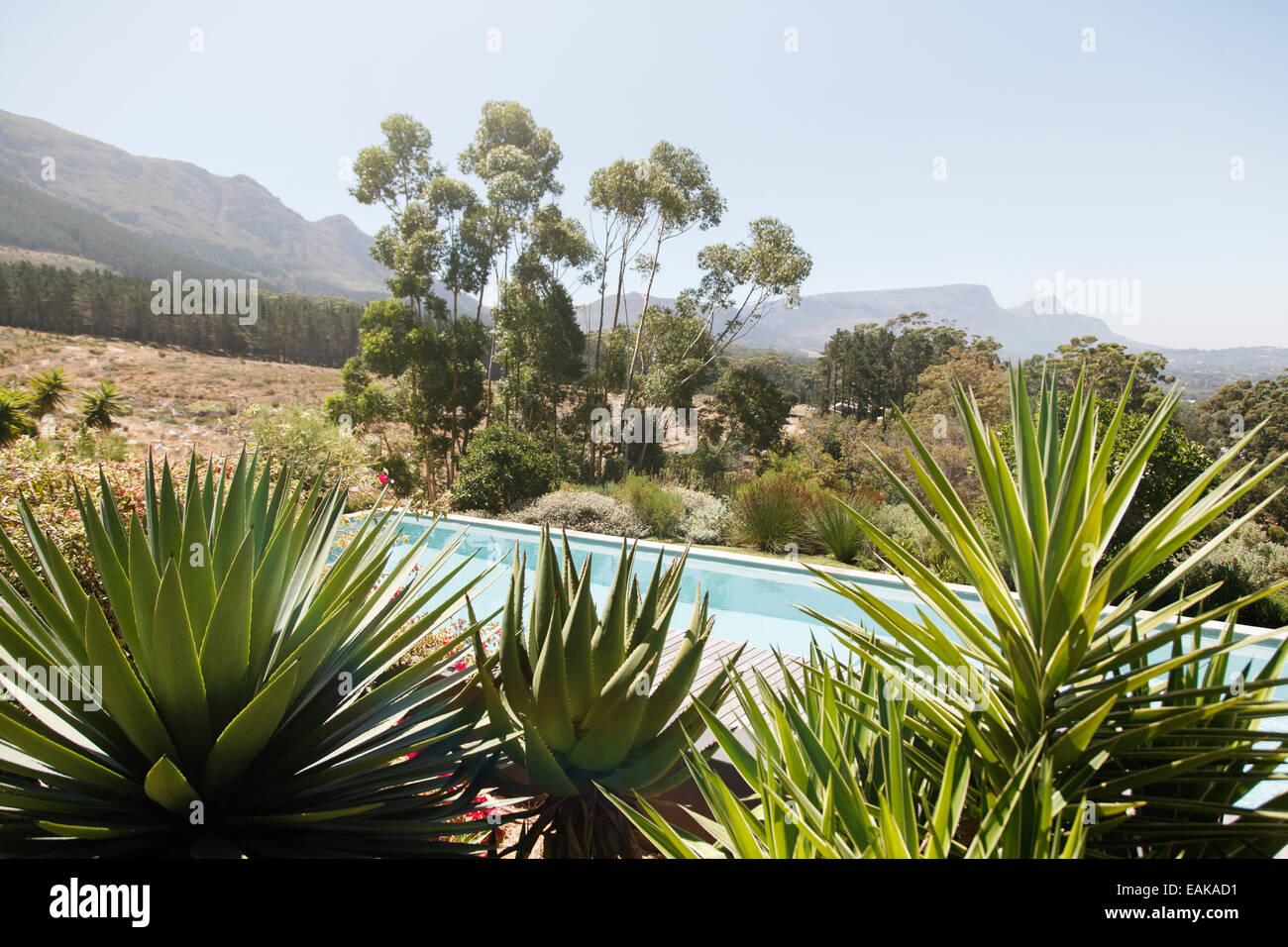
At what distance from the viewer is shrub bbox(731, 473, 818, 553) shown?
8.56 meters

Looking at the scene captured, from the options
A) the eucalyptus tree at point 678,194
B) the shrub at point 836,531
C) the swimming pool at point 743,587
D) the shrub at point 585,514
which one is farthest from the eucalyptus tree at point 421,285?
the shrub at point 836,531

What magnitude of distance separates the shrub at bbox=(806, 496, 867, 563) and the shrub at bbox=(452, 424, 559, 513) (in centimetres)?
469

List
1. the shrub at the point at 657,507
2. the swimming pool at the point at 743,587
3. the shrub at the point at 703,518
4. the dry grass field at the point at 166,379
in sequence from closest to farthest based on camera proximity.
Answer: the swimming pool at the point at 743,587
the shrub at the point at 703,518
the shrub at the point at 657,507
the dry grass field at the point at 166,379

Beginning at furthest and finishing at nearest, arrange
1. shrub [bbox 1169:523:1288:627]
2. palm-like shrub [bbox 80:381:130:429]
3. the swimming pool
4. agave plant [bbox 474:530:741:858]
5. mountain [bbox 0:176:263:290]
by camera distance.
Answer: mountain [bbox 0:176:263:290] < palm-like shrub [bbox 80:381:130:429] < shrub [bbox 1169:523:1288:627] < the swimming pool < agave plant [bbox 474:530:741:858]

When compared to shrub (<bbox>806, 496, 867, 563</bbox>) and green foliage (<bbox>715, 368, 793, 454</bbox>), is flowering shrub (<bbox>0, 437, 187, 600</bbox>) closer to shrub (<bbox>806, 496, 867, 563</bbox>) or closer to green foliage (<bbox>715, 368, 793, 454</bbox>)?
shrub (<bbox>806, 496, 867, 563</bbox>)

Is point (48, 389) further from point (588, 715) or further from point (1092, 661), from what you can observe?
point (1092, 661)

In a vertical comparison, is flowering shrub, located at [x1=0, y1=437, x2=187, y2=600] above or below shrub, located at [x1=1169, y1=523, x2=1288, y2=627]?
above

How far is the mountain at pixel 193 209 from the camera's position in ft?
362

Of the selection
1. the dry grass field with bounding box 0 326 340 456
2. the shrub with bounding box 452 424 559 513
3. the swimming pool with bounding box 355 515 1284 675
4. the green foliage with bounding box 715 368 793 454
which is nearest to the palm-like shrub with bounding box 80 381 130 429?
the shrub with bounding box 452 424 559 513

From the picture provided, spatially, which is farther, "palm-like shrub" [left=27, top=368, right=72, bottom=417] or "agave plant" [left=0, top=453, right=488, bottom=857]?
"palm-like shrub" [left=27, top=368, right=72, bottom=417]

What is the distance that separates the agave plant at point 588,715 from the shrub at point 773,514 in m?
7.25

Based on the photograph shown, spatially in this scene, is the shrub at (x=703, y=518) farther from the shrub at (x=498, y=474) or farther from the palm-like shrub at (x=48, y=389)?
the palm-like shrub at (x=48, y=389)
